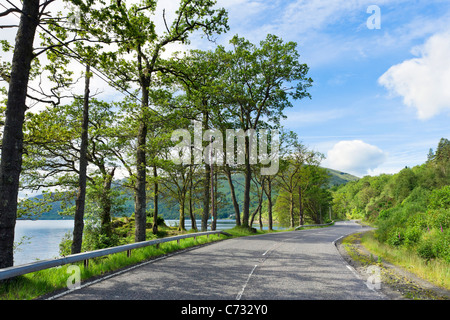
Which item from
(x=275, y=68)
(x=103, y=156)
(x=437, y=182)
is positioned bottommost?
(x=437, y=182)

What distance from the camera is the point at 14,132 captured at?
7367 mm

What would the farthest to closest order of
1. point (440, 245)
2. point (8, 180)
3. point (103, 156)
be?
point (103, 156) → point (440, 245) → point (8, 180)

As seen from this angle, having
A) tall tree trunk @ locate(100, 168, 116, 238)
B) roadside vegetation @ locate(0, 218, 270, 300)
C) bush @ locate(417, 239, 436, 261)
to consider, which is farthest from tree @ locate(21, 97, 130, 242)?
bush @ locate(417, 239, 436, 261)

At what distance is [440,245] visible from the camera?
10.6 m

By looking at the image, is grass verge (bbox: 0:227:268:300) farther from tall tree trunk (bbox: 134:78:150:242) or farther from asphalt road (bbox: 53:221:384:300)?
tall tree trunk (bbox: 134:78:150:242)

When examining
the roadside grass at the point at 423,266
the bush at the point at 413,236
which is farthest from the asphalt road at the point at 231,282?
the bush at the point at 413,236

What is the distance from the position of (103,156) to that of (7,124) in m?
19.0

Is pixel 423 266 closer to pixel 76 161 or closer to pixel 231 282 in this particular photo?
pixel 231 282
